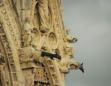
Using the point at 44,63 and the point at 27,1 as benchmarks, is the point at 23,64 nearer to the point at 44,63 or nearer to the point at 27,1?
the point at 44,63

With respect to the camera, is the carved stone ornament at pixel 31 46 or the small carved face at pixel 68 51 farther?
the small carved face at pixel 68 51

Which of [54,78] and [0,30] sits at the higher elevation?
[0,30]

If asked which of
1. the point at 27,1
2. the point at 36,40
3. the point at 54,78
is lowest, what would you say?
the point at 54,78

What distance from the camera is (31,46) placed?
2200 centimetres

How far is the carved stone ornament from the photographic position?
21297 millimetres

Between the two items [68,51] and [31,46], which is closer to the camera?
[31,46]

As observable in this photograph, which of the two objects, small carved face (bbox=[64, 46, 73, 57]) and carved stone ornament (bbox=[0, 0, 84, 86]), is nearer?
carved stone ornament (bbox=[0, 0, 84, 86])

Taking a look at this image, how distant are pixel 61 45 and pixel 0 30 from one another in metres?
4.46

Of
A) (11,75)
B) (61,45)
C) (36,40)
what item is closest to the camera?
(11,75)

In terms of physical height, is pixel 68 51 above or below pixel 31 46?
below

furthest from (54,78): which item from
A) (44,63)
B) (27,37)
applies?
(27,37)

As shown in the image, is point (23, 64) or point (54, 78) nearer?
point (23, 64)

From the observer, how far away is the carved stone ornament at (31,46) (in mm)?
21297

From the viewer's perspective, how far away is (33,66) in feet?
71.9
